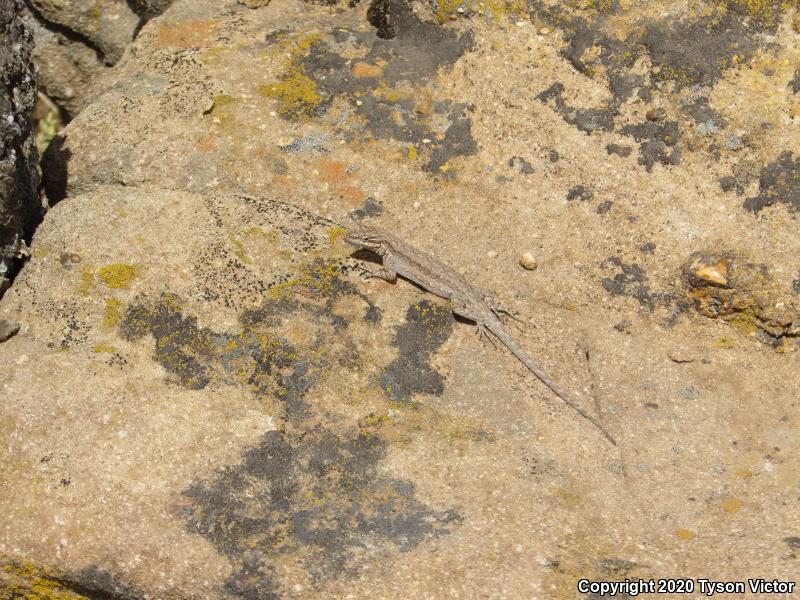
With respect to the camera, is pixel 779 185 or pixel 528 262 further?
pixel 528 262

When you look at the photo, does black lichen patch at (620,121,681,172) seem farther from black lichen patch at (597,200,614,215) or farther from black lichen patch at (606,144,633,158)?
black lichen patch at (597,200,614,215)

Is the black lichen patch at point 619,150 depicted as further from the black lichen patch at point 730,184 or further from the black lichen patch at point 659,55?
the black lichen patch at point 730,184

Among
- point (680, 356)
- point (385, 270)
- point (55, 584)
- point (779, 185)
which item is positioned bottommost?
point (55, 584)

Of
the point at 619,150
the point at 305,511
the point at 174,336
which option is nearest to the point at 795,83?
the point at 619,150

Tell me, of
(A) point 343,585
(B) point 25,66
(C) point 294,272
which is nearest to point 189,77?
(B) point 25,66

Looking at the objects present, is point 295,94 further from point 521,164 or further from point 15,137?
point 15,137

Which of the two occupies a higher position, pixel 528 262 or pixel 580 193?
pixel 580 193

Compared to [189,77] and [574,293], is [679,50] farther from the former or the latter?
[189,77]

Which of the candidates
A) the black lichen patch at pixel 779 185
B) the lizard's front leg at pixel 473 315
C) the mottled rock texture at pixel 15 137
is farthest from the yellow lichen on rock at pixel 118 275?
the black lichen patch at pixel 779 185
